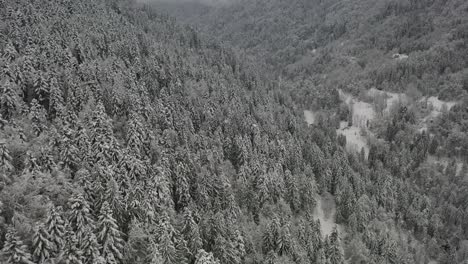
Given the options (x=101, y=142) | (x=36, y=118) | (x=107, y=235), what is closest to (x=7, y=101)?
(x=36, y=118)

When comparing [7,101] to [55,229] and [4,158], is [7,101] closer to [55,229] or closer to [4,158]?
[4,158]

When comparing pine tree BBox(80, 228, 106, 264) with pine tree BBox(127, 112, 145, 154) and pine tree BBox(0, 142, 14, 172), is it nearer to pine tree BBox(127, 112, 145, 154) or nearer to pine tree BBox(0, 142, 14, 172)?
pine tree BBox(0, 142, 14, 172)

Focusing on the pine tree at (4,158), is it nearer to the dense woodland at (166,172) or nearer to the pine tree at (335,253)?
the dense woodland at (166,172)

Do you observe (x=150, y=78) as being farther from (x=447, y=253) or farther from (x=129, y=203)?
(x=447, y=253)

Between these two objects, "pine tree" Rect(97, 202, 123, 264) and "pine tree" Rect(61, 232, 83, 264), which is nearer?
"pine tree" Rect(61, 232, 83, 264)

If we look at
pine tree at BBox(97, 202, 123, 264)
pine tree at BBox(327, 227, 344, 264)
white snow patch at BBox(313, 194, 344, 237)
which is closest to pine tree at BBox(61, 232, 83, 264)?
pine tree at BBox(97, 202, 123, 264)

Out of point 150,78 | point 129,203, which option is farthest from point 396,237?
point 150,78

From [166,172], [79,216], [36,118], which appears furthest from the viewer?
[166,172]
